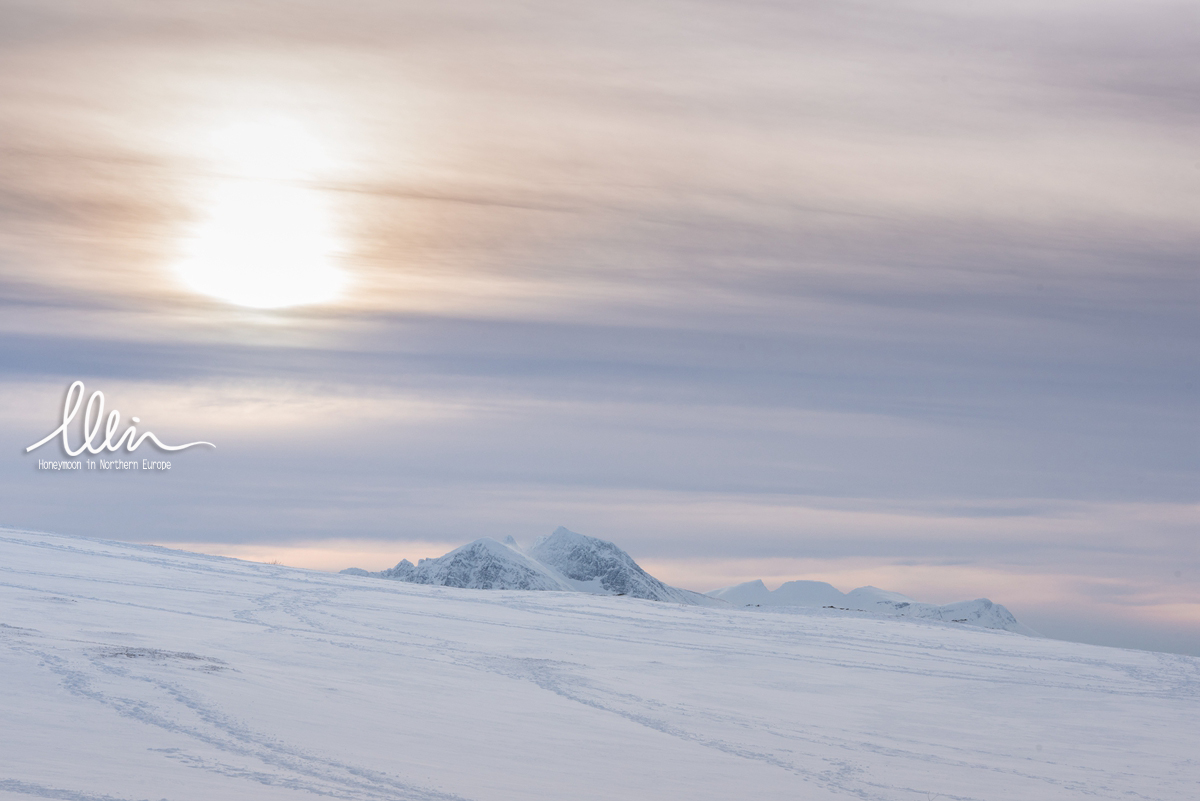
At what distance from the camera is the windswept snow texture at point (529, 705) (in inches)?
675

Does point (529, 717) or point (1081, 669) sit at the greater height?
point (1081, 669)

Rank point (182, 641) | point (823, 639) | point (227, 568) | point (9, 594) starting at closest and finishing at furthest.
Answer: point (182, 641)
point (9, 594)
point (823, 639)
point (227, 568)

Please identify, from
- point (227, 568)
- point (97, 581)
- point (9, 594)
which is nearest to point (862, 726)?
point (9, 594)

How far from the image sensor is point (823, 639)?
40.7m

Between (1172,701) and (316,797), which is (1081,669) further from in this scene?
(316,797)

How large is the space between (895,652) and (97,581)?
27848 mm

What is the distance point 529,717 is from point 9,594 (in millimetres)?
20034

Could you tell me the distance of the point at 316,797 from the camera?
49.8ft

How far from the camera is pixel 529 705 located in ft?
79.9

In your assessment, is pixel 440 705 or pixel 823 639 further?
pixel 823 639

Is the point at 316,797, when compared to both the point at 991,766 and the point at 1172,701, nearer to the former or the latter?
the point at 991,766

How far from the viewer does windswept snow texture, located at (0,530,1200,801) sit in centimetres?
1714

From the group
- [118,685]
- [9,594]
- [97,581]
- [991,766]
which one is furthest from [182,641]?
[991,766]

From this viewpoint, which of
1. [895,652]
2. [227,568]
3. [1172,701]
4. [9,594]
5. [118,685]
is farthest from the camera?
[227,568]
